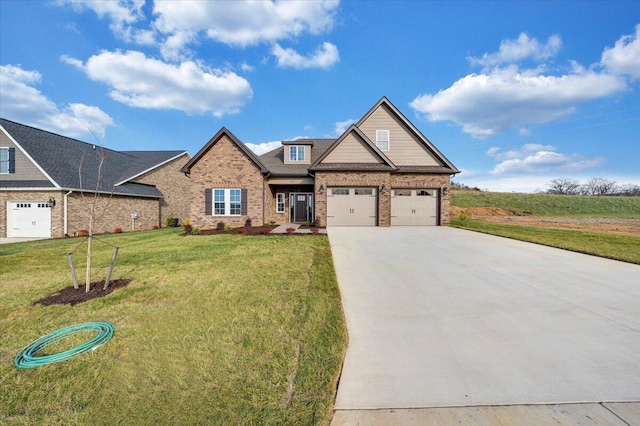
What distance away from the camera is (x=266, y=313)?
13.4 feet

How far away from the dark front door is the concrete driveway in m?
11.9

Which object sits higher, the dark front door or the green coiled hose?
the dark front door

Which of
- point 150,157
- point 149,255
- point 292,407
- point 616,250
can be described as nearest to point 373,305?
point 292,407

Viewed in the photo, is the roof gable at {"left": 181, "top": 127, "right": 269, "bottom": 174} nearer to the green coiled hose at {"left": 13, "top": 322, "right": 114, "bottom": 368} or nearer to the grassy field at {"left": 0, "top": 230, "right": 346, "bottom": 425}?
the grassy field at {"left": 0, "top": 230, "right": 346, "bottom": 425}

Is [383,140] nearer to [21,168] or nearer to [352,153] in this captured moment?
[352,153]

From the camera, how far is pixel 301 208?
18.7m

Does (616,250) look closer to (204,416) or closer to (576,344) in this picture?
(576,344)

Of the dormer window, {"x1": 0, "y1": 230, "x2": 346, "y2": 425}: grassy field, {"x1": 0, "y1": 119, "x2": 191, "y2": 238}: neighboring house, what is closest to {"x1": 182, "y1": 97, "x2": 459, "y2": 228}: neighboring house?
{"x1": 0, "y1": 119, "x2": 191, "y2": 238}: neighboring house

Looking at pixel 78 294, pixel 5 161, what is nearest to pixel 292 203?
pixel 78 294

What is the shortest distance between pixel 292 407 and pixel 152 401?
1.23 m

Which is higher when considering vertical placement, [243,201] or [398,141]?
[398,141]

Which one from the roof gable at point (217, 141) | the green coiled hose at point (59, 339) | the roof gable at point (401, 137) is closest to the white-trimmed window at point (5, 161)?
the roof gable at point (217, 141)

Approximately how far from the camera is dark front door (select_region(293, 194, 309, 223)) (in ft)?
61.0

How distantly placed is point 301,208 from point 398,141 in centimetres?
775
